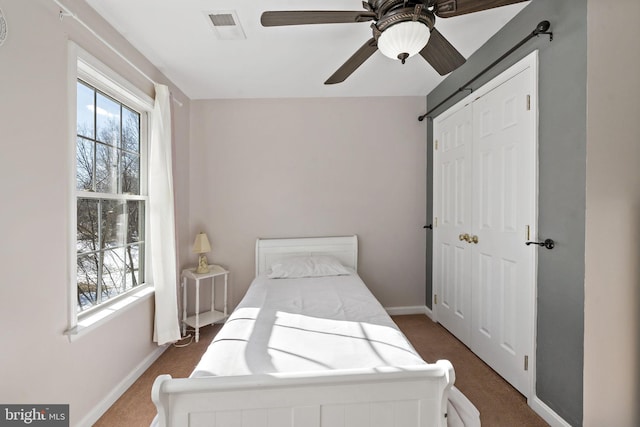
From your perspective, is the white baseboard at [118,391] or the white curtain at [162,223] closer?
the white baseboard at [118,391]

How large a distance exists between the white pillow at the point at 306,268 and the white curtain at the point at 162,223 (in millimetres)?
890

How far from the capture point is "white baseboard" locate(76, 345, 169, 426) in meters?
1.74

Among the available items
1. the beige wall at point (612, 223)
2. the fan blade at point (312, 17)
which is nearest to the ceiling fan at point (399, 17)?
the fan blade at point (312, 17)

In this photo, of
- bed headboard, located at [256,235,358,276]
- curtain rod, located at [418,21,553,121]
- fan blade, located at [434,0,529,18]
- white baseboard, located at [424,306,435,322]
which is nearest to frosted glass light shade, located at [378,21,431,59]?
fan blade, located at [434,0,529,18]

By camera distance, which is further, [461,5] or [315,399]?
[461,5]

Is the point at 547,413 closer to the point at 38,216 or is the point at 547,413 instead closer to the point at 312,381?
the point at 312,381

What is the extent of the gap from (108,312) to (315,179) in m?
2.21

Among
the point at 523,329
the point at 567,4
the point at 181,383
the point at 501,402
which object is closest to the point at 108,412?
the point at 181,383

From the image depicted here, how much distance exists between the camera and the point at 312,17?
1362mm

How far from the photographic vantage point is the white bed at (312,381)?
1.09 m

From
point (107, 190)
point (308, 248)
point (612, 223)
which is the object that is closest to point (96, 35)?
point (107, 190)

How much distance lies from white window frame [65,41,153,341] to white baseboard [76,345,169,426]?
51 cm

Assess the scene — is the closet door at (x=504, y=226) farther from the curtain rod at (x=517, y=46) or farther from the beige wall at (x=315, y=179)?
the beige wall at (x=315, y=179)

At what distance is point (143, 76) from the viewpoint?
7.79ft
